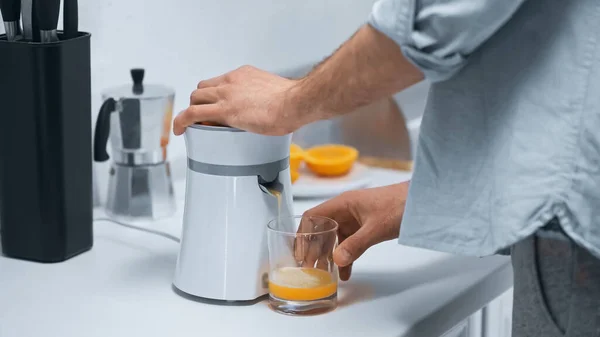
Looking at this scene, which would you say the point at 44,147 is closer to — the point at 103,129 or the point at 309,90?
→ the point at 103,129

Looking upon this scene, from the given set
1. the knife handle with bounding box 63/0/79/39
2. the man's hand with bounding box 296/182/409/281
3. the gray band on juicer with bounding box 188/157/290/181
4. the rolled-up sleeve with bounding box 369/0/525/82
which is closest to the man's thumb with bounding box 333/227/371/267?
the man's hand with bounding box 296/182/409/281

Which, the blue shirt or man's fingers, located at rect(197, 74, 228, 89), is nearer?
the blue shirt

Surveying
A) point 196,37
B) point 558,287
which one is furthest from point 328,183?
point 558,287

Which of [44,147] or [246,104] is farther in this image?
[44,147]

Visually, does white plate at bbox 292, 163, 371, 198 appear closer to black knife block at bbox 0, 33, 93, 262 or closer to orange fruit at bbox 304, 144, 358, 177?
orange fruit at bbox 304, 144, 358, 177

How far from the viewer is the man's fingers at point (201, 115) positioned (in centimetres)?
103

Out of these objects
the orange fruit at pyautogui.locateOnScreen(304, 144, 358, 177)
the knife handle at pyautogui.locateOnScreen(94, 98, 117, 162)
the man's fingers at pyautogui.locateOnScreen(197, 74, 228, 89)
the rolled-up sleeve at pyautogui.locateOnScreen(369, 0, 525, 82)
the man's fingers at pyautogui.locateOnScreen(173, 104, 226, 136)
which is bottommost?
the orange fruit at pyautogui.locateOnScreen(304, 144, 358, 177)

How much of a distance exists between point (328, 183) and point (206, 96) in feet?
1.79

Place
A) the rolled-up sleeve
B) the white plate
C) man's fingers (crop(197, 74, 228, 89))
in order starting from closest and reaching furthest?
the rolled-up sleeve
man's fingers (crop(197, 74, 228, 89))
the white plate

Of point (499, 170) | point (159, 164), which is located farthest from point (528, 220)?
point (159, 164)

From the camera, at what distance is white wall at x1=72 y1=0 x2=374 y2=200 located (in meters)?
1.40

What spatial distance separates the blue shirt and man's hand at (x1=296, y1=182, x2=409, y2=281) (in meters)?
0.23

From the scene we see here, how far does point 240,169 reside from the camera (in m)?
1.02

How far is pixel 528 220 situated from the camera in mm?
801
